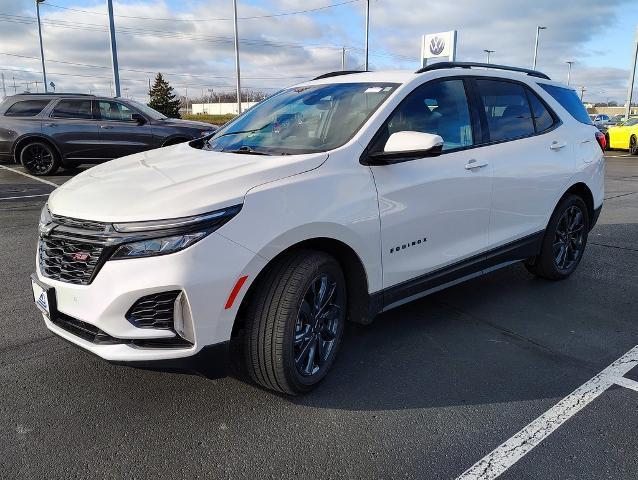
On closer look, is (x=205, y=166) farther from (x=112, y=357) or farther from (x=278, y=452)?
(x=278, y=452)

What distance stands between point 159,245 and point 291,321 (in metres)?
0.76

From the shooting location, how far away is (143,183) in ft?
9.24

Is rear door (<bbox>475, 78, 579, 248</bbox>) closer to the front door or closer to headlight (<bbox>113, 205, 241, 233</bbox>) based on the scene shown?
the front door

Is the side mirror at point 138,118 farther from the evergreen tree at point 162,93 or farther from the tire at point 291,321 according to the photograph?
the evergreen tree at point 162,93

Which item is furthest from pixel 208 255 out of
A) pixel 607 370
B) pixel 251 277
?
pixel 607 370

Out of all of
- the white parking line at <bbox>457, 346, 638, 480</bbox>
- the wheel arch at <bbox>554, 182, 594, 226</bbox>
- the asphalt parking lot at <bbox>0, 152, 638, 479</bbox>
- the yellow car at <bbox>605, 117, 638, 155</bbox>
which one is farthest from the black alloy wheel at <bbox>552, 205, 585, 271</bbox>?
the yellow car at <bbox>605, 117, 638, 155</bbox>

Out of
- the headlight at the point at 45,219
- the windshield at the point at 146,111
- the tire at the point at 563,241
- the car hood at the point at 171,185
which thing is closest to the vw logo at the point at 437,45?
the windshield at the point at 146,111

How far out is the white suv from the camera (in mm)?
2453

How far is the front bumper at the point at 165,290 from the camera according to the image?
239 cm

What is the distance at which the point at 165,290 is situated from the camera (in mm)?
2389

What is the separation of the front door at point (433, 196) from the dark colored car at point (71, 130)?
10233 millimetres

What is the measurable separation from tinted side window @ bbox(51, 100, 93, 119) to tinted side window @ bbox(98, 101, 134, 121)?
0.26 m

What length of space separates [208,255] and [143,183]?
686mm

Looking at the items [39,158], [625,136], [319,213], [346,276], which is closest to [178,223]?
[319,213]
